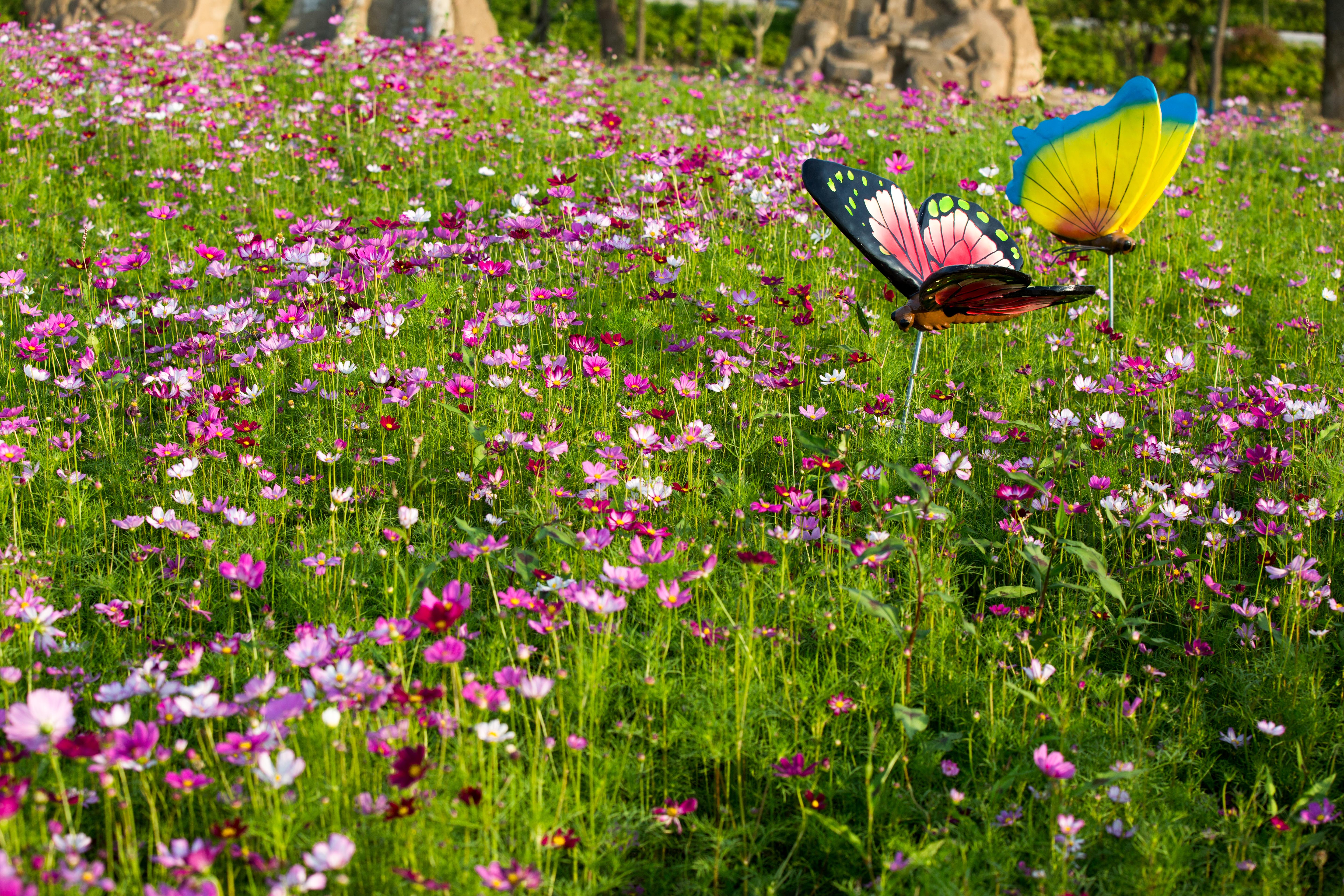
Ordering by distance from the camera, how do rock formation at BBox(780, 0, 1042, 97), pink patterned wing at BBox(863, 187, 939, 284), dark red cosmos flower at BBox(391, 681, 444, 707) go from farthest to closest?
rock formation at BBox(780, 0, 1042, 97) < pink patterned wing at BBox(863, 187, 939, 284) < dark red cosmos flower at BBox(391, 681, 444, 707)

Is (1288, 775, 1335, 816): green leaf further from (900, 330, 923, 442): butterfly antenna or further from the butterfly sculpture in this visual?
the butterfly sculpture

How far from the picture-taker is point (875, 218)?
9.78 feet

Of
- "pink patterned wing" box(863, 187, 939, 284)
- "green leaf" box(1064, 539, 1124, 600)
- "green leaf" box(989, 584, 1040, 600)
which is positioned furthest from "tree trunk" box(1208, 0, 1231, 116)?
"green leaf" box(1064, 539, 1124, 600)

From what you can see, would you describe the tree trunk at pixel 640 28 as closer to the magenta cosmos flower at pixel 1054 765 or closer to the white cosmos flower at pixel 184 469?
the white cosmos flower at pixel 184 469

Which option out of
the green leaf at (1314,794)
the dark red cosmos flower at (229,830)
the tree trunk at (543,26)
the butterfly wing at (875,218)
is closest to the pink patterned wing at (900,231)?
the butterfly wing at (875,218)

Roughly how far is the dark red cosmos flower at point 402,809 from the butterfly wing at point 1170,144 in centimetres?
346

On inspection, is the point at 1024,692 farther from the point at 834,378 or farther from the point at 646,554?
Result: the point at 834,378

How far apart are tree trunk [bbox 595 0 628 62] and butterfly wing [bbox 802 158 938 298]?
13.6 meters

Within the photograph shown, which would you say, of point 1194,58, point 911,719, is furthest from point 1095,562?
point 1194,58

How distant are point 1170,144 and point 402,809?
11.7 feet

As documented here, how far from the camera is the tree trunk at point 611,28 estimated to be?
616 inches

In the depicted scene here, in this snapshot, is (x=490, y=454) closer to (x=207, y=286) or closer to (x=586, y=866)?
(x=586, y=866)

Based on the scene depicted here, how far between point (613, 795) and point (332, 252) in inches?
137

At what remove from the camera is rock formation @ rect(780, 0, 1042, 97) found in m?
11.9
